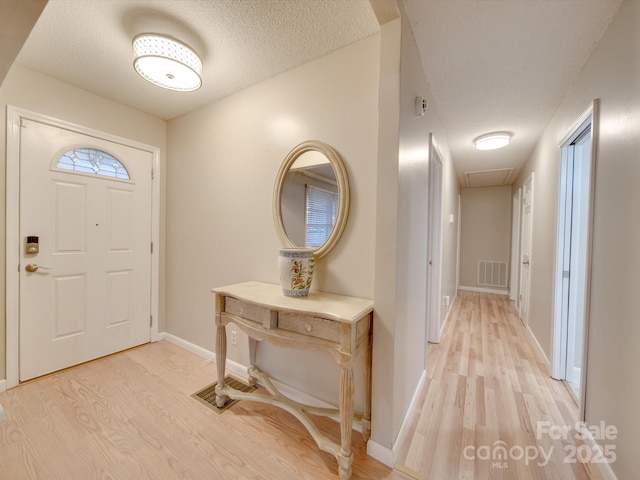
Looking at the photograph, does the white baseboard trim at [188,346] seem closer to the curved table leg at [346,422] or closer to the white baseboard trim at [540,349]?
the curved table leg at [346,422]

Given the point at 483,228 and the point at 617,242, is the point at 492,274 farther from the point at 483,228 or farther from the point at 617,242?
the point at 617,242

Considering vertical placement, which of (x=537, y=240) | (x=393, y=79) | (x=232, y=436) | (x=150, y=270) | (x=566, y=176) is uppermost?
(x=393, y=79)

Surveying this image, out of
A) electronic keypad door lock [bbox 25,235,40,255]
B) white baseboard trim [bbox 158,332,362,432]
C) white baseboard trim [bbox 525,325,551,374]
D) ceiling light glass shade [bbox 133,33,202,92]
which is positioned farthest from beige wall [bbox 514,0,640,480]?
electronic keypad door lock [bbox 25,235,40,255]

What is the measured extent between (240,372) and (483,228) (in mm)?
5712

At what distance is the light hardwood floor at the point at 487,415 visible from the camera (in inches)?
52.3

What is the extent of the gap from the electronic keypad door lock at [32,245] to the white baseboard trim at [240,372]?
4.20 ft

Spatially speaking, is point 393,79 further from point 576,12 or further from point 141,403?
point 141,403

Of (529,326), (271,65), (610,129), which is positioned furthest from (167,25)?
(529,326)

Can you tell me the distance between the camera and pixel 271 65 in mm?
1842

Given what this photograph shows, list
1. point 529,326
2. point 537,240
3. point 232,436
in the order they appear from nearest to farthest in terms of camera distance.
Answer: point 232,436
point 537,240
point 529,326

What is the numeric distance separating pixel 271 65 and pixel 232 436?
7.86ft

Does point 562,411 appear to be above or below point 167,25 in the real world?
below

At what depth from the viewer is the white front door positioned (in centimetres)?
196

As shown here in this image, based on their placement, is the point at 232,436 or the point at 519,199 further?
the point at 519,199
